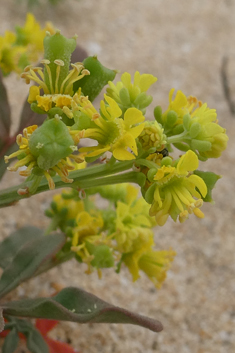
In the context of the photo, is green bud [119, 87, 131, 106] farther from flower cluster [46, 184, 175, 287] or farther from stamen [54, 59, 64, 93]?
flower cluster [46, 184, 175, 287]

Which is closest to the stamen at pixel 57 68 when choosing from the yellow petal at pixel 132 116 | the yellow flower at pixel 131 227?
the yellow petal at pixel 132 116

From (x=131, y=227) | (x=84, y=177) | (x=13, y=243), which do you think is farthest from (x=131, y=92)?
(x=13, y=243)

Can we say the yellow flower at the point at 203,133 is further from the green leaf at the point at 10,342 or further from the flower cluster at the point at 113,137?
the green leaf at the point at 10,342

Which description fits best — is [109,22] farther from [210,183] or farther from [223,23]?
[210,183]

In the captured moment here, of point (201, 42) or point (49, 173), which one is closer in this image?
point (49, 173)

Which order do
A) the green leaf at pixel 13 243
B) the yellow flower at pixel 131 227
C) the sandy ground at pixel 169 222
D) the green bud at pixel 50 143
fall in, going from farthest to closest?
1. the sandy ground at pixel 169 222
2. the green leaf at pixel 13 243
3. the yellow flower at pixel 131 227
4. the green bud at pixel 50 143

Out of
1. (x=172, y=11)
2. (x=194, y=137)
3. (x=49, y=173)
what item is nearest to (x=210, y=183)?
(x=194, y=137)
